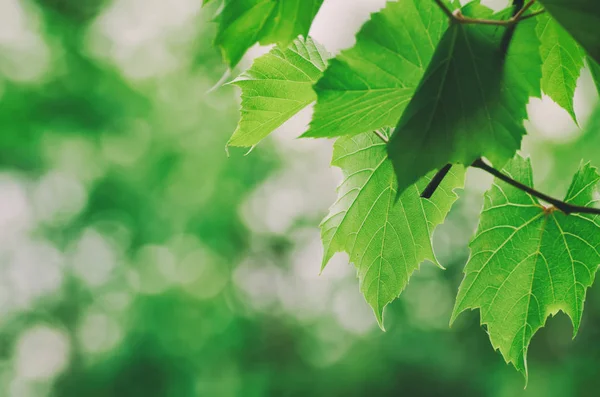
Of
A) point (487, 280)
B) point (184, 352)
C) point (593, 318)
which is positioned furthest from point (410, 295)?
point (487, 280)

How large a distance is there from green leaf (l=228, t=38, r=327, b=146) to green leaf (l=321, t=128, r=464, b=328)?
88 millimetres

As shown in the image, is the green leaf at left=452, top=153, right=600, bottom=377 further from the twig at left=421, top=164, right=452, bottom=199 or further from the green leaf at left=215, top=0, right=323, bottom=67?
the green leaf at left=215, top=0, right=323, bottom=67

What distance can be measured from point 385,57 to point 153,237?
599 cm

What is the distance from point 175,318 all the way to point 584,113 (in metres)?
4.60

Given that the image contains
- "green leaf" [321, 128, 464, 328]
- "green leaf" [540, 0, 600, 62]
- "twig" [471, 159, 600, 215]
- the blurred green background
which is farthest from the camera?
the blurred green background

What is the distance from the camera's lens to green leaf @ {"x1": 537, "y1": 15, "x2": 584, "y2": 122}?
1.58 feet

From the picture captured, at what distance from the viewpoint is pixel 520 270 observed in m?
0.61

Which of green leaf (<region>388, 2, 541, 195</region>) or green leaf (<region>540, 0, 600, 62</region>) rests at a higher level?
green leaf (<region>540, 0, 600, 62</region>)

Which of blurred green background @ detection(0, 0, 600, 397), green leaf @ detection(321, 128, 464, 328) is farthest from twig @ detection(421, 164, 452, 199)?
blurred green background @ detection(0, 0, 600, 397)

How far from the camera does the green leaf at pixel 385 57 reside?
386 mm

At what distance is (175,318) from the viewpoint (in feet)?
19.7

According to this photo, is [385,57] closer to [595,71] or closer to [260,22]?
[260,22]

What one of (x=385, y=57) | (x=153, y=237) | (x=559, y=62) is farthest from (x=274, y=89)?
(x=153, y=237)

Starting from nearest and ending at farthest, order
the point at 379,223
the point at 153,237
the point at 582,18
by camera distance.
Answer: the point at 582,18, the point at 379,223, the point at 153,237
